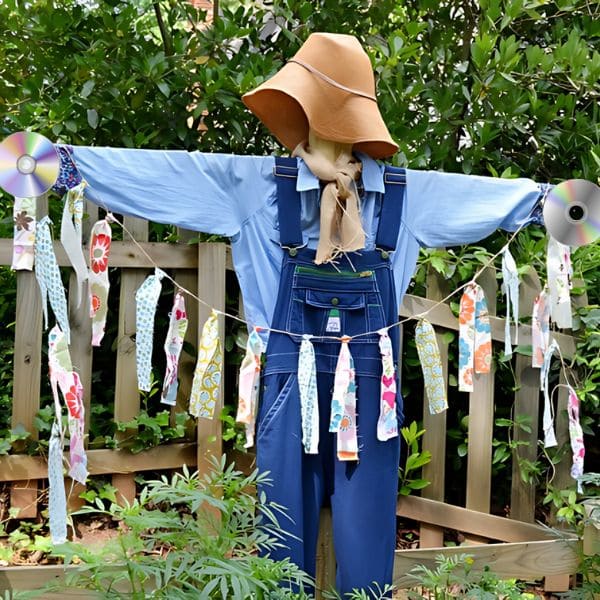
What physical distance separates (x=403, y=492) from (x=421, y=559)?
280mm

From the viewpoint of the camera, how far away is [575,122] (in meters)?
3.15

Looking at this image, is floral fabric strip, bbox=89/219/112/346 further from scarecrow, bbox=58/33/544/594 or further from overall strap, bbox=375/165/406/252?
overall strap, bbox=375/165/406/252

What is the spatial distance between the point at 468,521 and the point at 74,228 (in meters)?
1.77

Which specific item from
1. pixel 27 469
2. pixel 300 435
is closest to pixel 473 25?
pixel 300 435

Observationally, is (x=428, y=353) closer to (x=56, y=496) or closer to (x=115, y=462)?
(x=56, y=496)

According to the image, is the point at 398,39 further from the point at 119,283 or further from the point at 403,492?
the point at 403,492

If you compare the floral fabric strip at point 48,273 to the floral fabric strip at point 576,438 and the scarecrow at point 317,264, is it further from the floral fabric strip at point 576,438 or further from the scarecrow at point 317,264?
the floral fabric strip at point 576,438

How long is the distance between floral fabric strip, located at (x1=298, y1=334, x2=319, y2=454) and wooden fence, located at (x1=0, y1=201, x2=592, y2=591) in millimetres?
780

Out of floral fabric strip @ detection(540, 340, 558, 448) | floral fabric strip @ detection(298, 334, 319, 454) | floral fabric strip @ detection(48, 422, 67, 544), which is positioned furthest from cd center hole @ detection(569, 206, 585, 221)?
floral fabric strip @ detection(48, 422, 67, 544)

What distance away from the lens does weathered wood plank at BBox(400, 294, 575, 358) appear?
285 centimetres

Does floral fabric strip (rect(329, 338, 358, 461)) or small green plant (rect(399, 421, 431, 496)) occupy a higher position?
floral fabric strip (rect(329, 338, 358, 461))

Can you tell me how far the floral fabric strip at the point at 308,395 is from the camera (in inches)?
81.5

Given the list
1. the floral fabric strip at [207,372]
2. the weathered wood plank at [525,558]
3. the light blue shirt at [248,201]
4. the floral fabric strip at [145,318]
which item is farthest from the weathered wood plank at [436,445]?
the floral fabric strip at [145,318]

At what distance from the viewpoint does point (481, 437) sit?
9.64 ft
